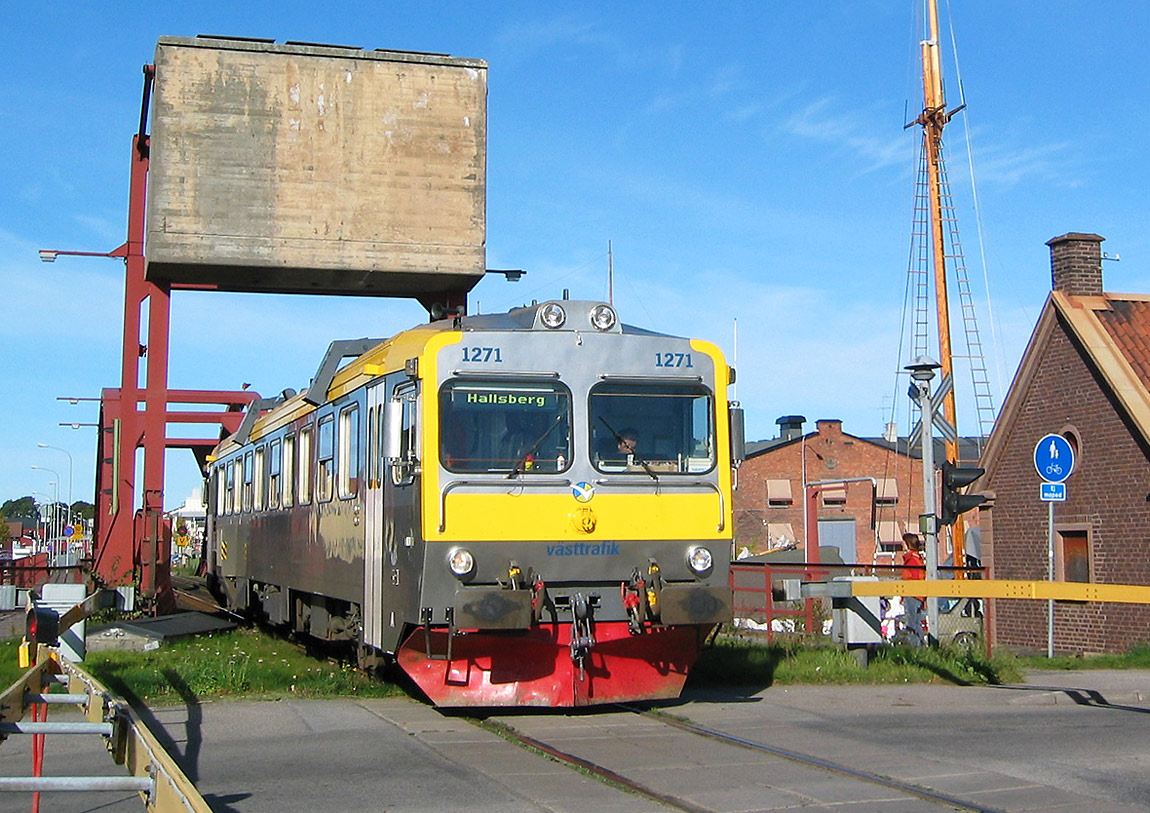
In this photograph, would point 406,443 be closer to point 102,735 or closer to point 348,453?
point 348,453

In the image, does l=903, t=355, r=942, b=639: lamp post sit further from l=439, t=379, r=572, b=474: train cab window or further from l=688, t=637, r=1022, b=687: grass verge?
l=439, t=379, r=572, b=474: train cab window

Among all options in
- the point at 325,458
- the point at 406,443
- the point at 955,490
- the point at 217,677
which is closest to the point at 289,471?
the point at 325,458

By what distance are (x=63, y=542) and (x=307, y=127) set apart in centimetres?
6173

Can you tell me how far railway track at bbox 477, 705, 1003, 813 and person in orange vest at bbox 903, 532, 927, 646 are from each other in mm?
5698

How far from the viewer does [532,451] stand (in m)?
10.6

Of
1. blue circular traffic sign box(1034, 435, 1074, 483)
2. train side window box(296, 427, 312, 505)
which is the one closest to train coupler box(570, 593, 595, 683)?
train side window box(296, 427, 312, 505)

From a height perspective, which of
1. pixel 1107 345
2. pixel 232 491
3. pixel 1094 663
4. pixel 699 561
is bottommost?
pixel 1094 663

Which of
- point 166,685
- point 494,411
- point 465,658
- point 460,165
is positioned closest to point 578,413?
point 494,411

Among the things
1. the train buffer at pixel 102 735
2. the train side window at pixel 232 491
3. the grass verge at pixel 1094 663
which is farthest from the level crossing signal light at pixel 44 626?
the train side window at pixel 232 491

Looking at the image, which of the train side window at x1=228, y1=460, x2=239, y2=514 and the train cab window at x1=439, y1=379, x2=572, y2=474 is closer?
the train cab window at x1=439, y1=379, x2=572, y2=474

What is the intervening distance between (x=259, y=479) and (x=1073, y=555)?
14084 millimetres

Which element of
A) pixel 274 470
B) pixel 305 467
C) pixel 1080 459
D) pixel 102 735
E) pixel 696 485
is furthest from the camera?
pixel 1080 459

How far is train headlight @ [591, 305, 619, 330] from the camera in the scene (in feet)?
36.2

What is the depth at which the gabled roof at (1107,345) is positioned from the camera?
21.6 m
